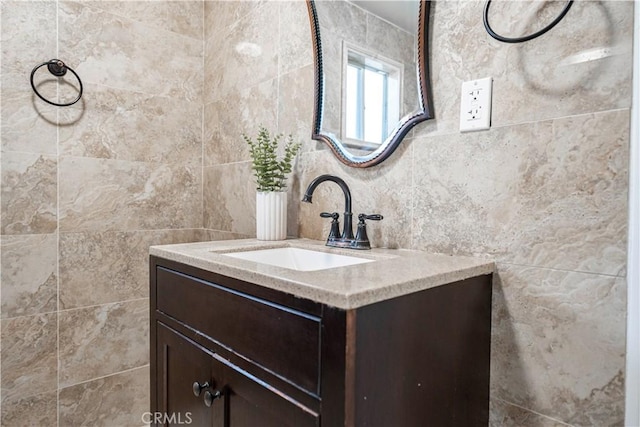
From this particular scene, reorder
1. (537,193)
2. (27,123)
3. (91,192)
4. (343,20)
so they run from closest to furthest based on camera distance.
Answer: (537,193) < (343,20) < (27,123) < (91,192)

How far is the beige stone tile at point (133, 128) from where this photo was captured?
170cm

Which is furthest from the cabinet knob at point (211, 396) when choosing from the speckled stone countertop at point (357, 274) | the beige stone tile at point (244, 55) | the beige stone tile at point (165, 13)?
the beige stone tile at point (165, 13)

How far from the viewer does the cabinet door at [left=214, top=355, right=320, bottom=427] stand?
725mm

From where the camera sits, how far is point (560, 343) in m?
0.86

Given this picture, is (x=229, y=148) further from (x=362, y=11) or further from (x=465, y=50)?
(x=465, y=50)

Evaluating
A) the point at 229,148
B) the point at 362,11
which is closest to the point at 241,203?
the point at 229,148

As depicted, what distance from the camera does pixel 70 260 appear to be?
168cm

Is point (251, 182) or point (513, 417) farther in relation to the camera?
point (251, 182)

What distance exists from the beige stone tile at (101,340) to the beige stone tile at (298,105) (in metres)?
1.13

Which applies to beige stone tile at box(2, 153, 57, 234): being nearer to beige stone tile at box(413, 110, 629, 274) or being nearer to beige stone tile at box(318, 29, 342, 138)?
beige stone tile at box(318, 29, 342, 138)

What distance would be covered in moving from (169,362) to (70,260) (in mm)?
844

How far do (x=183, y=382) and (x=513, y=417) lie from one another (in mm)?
869

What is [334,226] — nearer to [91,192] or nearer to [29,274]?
[91,192]

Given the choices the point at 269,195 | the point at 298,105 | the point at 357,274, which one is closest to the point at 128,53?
the point at 298,105
